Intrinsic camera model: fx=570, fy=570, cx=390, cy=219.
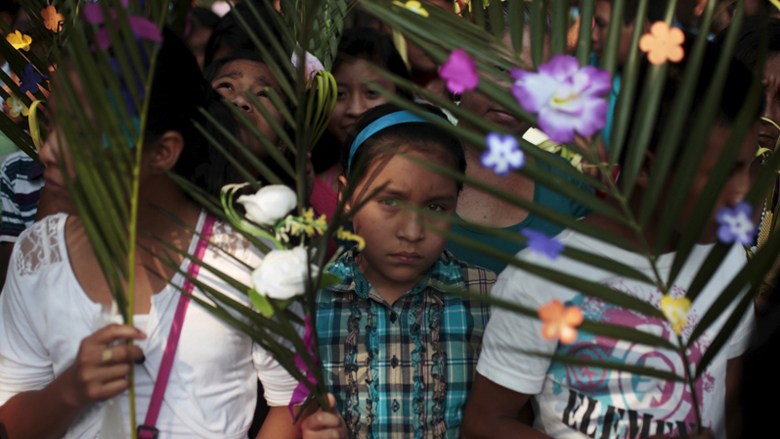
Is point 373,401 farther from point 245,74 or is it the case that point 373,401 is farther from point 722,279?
point 245,74

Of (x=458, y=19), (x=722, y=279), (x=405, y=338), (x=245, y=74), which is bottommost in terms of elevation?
(x=405, y=338)

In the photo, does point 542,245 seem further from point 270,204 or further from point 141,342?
point 141,342

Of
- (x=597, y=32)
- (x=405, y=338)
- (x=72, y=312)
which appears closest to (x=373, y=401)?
(x=405, y=338)

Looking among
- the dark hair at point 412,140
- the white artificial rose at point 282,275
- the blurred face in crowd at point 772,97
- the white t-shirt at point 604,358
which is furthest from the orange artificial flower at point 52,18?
the blurred face in crowd at point 772,97

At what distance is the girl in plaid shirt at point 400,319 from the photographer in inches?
44.4

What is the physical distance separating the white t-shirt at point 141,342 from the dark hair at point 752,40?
1.54 metres

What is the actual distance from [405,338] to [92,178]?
67 cm

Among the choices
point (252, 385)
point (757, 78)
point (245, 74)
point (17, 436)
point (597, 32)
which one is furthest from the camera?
point (597, 32)

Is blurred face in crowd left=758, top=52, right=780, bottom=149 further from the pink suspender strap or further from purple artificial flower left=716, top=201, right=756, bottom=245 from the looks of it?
the pink suspender strap

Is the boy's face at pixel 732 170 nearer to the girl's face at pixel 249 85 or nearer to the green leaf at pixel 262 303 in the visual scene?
the green leaf at pixel 262 303

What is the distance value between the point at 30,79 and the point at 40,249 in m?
0.60

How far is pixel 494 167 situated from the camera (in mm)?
640

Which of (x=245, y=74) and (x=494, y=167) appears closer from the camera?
(x=494, y=167)

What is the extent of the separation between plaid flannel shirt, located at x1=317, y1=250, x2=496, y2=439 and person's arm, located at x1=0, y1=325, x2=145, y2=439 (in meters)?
0.42
